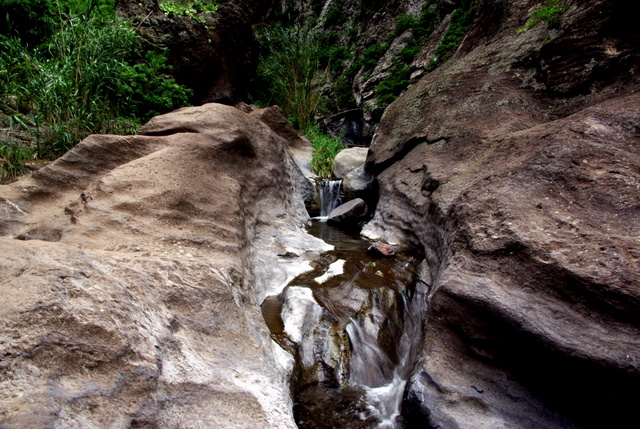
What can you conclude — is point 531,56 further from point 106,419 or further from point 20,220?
point 20,220

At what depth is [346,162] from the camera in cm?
802

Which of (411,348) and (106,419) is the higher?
(106,419)

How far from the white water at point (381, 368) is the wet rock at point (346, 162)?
5340 mm

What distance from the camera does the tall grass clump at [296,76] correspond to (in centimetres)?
1158

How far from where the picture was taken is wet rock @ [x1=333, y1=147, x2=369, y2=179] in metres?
7.91

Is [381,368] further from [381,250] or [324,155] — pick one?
[324,155]

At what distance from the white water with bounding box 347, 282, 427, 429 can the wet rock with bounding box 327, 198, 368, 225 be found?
3220mm

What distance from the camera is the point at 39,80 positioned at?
4109 mm

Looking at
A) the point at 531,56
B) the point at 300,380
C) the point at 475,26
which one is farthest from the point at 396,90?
the point at 300,380

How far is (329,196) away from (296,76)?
650cm

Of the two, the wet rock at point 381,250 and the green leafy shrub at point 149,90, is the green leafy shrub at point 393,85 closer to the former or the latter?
the green leafy shrub at point 149,90

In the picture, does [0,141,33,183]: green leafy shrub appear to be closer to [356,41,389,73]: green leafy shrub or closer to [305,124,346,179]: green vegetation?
[305,124,346,179]: green vegetation

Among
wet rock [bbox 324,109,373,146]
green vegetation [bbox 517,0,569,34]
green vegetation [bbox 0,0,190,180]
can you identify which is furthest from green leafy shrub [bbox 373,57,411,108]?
green vegetation [bbox 0,0,190,180]

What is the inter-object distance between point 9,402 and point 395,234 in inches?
165
